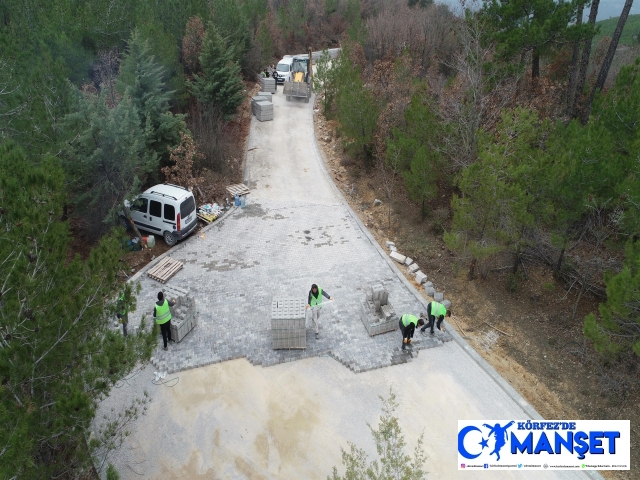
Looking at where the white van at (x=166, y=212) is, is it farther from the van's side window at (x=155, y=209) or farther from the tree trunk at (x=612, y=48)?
the tree trunk at (x=612, y=48)

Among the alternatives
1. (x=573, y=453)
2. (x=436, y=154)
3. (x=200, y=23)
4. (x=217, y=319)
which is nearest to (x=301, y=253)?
(x=217, y=319)

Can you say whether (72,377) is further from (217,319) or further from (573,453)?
(573,453)

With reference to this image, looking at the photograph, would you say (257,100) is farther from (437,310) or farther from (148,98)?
(437,310)

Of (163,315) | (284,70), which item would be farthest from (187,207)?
(284,70)

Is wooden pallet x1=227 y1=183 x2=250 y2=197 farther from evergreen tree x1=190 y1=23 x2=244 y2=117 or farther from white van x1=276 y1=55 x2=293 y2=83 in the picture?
white van x1=276 y1=55 x2=293 y2=83

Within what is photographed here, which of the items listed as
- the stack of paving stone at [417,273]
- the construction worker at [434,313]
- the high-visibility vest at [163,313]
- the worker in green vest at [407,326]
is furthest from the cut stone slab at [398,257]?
the high-visibility vest at [163,313]

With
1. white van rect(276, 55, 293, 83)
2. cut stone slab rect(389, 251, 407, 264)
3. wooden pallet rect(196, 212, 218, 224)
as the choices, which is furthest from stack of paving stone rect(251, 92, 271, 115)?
cut stone slab rect(389, 251, 407, 264)
